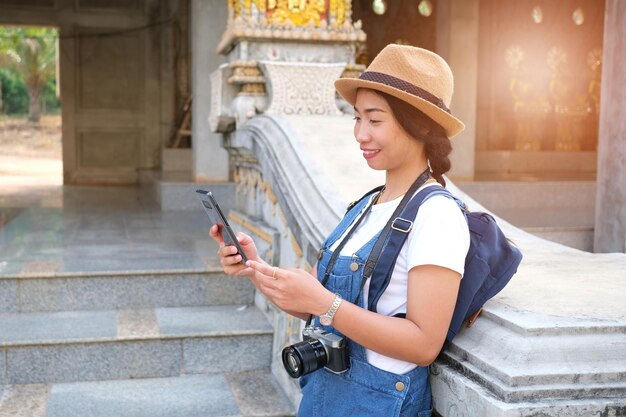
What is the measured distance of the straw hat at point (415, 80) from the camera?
6.18 feet

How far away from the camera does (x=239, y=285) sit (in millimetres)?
5176

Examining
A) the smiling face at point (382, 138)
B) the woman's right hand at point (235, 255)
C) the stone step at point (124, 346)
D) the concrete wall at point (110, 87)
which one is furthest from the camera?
the concrete wall at point (110, 87)

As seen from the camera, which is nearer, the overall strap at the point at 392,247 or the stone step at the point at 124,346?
the overall strap at the point at 392,247

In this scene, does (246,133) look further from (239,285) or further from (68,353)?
(68,353)

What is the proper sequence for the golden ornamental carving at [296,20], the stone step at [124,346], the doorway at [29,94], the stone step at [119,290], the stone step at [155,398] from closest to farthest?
the stone step at [155,398]
the stone step at [124,346]
the stone step at [119,290]
the golden ornamental carving at [296,20]
the doorway at [29,94]

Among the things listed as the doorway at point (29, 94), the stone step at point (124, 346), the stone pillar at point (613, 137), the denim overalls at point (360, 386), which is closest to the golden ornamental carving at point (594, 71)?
the stone pillar at point (613, 137)

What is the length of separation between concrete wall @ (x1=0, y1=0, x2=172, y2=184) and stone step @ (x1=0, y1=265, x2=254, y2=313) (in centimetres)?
971

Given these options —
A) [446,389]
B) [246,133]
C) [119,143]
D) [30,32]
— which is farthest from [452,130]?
[30,32]

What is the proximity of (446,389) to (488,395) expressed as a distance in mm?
175

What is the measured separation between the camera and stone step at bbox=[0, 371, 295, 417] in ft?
13.0

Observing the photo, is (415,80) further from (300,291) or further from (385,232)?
(300,291)

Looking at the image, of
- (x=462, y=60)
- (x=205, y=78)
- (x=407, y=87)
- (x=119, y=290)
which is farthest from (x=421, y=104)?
(x=462, y=60)

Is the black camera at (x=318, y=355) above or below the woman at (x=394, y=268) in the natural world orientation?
below

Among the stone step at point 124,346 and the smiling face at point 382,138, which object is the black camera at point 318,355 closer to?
the smiling face at point 382,138
